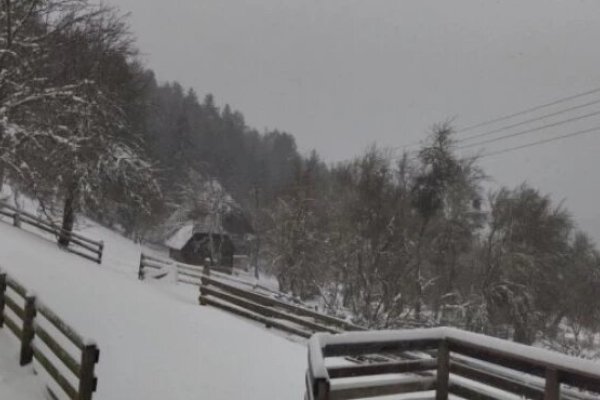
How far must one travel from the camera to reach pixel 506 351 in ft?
15.7

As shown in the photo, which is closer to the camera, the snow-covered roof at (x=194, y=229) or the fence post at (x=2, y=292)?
the fence post at (x=2, y=292)

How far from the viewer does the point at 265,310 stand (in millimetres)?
13109

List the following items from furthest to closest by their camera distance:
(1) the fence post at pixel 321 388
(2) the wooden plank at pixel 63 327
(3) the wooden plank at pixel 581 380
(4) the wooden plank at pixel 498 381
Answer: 1. (2) the wooden plank at pixel 63 327
2. (4) the wooden plank at pixel 498 381
3. (3) the wooden plank at pixel 581 380
4. (1) the fence post at pixel 321 388

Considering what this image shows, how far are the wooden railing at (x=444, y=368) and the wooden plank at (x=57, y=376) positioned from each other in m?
2.48

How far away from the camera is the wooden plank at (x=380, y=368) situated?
4.79 meters

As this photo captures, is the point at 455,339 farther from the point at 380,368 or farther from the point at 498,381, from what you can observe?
the point at 380,368

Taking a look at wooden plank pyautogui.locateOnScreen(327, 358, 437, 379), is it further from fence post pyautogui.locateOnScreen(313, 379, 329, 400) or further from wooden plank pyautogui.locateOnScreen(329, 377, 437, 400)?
fence post pyautogui.locateOnScreen(313, 379, 329, 400)

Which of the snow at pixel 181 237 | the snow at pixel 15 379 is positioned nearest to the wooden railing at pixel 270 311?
the snow at pixel 15 379

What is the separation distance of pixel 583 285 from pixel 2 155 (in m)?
37.2

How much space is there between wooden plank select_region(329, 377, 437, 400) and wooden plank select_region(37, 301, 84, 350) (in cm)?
257

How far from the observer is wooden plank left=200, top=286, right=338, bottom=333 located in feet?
39.8

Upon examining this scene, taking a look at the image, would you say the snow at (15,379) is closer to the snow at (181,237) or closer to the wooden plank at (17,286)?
the wooden plank at (17,286)

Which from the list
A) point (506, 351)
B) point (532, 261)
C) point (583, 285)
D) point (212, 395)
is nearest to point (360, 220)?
point (532, 261)

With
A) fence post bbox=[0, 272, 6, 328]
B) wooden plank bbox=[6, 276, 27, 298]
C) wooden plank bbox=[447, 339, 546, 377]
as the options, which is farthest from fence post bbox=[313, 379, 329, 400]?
fence post bbox=[0, 272, 6, 328]
